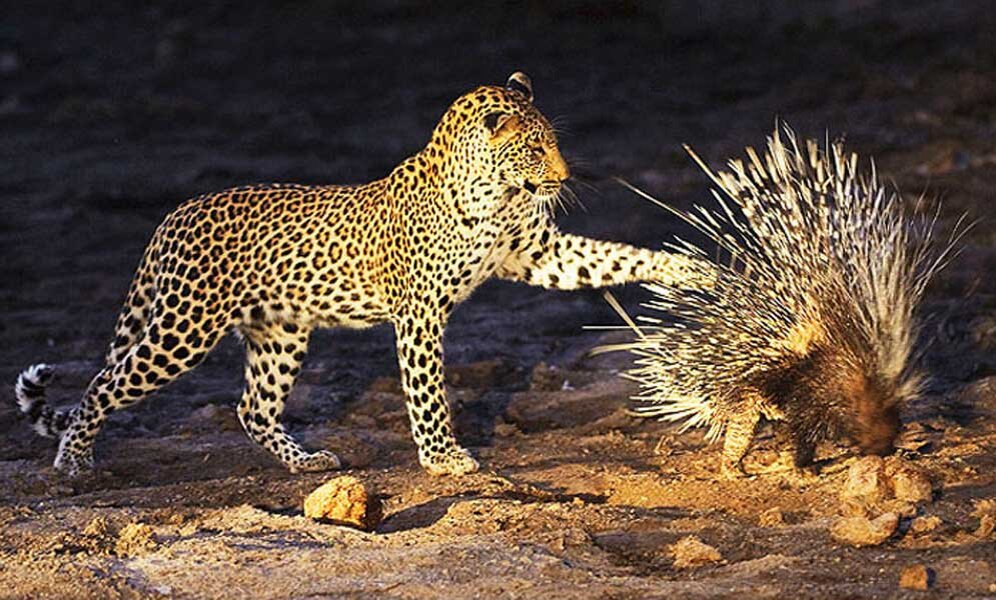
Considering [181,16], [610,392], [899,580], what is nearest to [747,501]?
[899,580]

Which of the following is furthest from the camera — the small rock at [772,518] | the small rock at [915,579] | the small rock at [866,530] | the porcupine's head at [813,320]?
the porcupine's head at [813,320]

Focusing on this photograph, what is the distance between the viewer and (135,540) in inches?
276

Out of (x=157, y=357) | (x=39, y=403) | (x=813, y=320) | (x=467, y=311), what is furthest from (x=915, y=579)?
(x=467, y=311)

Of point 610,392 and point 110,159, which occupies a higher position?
point 110,159

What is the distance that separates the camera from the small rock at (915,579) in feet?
20.0

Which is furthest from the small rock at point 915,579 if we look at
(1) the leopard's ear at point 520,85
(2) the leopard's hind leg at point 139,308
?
(2) the leopard's hind leg at point 139,308

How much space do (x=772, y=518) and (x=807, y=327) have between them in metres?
0.77

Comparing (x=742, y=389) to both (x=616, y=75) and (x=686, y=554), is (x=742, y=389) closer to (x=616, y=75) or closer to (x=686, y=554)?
(x=686, y=554)

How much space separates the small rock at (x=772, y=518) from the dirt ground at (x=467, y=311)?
0.01 m

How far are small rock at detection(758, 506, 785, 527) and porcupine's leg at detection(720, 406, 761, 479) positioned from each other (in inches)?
23.0

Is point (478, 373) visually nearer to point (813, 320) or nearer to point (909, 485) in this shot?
point (813, 320)

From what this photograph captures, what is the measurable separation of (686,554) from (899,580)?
774 millimetres

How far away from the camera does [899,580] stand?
6211 mm

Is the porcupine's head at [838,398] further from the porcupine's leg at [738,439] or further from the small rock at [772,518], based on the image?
the small rock at [772,518]
